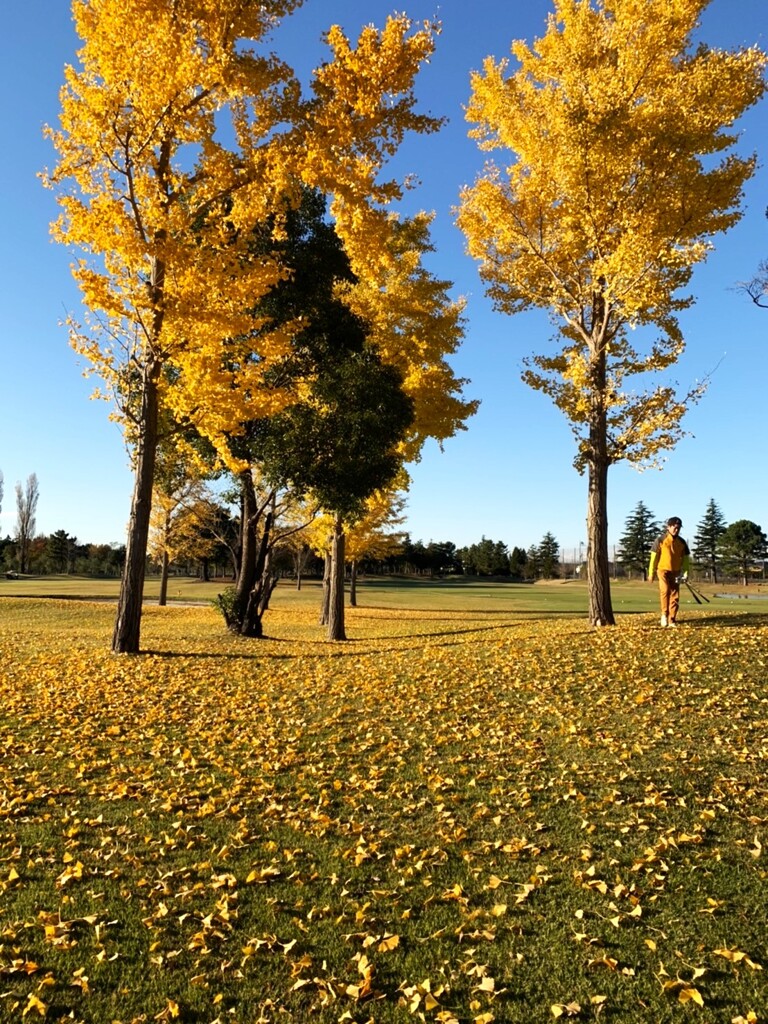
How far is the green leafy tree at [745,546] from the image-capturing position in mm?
83375

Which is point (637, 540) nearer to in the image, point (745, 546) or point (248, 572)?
point (745, 546)

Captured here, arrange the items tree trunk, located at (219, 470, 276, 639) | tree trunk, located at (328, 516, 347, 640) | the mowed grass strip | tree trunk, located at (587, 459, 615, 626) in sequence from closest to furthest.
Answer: the mowed grass strip < tree trunk, located at (587, 459, 615, 626) < tree trunk, located at (219, 470, 276, 639) < tree trunk, located at (328, 516, 347, 640)

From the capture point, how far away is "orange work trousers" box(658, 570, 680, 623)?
12.0 meters

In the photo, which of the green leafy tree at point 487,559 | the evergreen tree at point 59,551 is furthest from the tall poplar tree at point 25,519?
the green leafy tree at point 487,559

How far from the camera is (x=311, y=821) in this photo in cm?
492

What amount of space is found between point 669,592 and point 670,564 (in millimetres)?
571

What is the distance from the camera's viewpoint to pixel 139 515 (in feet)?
37.7

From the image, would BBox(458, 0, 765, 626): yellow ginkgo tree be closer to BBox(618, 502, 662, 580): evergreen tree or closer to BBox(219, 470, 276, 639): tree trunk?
BBox(219, 470, 276, 639): tree trunk

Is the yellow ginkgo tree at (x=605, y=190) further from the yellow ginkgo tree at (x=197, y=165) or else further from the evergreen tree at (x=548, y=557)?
the evergreen tree at (x=548, y=557)

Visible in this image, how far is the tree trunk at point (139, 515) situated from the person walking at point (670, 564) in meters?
9.24

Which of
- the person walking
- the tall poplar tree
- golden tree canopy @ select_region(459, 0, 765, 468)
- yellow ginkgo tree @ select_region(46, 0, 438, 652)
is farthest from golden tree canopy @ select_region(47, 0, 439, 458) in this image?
the tall poplar tree

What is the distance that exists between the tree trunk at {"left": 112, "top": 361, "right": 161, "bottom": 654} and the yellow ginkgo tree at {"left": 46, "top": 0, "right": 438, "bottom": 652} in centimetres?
4

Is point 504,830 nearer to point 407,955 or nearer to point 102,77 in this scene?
point 407,955

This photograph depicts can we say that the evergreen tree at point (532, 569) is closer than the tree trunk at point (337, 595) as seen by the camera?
No
